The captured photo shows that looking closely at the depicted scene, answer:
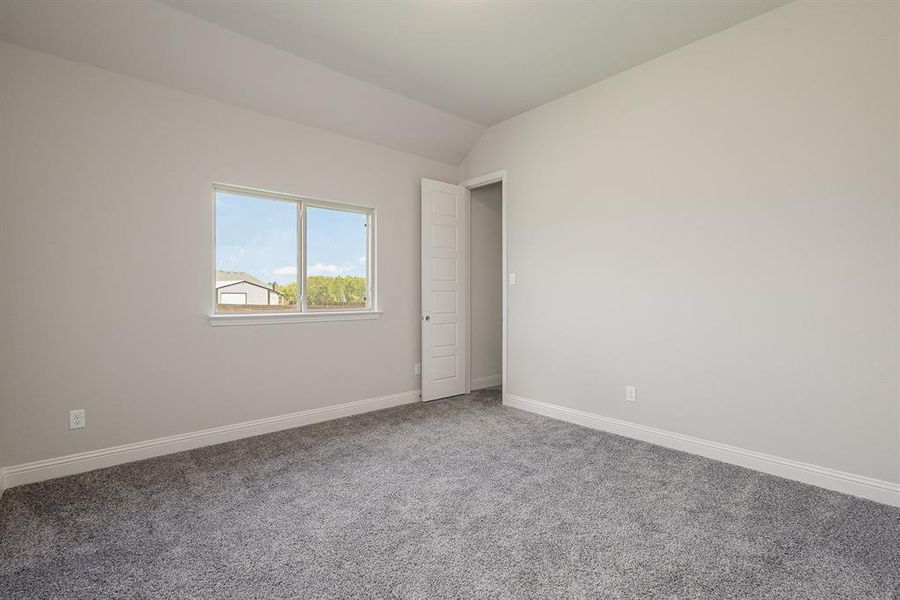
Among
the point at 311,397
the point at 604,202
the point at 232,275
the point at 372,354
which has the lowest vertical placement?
the point at 311,397

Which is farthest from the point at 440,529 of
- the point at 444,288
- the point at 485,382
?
the point at 485,382

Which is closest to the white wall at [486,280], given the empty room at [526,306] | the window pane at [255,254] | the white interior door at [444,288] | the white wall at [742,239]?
Answer: the white interior door at [444,288]

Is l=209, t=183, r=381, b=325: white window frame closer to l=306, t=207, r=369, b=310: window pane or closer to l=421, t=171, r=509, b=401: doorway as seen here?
l=306, t=207, r=369, b=310: window pane

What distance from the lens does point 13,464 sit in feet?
8.23

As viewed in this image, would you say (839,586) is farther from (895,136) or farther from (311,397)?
(311,397)

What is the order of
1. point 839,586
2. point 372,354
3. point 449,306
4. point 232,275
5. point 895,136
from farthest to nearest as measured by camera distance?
1. point 449,306
2. point 372,354
3. point 232,275
4. point 895,136
5. point 839,586

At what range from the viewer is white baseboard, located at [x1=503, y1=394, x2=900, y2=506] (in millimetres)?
2309

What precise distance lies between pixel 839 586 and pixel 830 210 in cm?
188

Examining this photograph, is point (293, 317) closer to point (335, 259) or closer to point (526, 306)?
point (335, 259)

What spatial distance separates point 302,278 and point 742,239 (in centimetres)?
332

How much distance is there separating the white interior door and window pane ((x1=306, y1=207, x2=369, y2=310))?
2.09ft

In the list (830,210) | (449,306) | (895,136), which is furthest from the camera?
(449,306)

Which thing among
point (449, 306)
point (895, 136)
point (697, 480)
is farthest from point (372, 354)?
point (895, 136)

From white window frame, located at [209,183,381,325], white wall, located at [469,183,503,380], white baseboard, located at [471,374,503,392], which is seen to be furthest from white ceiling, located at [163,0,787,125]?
white baseboard, located at [471,374,503,392]
